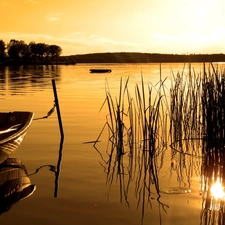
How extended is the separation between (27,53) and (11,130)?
124 meters

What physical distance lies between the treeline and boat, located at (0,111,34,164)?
105839 mm

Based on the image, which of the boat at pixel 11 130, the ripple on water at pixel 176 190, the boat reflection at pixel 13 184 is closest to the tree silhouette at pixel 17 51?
the boat at pixel 11 130

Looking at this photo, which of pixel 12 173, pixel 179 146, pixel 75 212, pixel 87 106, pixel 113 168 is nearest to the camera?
pixel 75 212

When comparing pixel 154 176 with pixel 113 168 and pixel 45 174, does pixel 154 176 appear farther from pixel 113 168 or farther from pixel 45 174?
pixel 45 174

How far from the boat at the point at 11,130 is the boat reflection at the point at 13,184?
13.8 inches

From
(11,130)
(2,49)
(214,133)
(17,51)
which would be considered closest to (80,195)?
(11,130)

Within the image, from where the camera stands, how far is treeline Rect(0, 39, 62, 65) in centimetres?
12312

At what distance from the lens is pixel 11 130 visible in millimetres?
9047

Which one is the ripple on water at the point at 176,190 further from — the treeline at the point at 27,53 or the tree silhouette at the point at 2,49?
the tree silhouette at the point at 2,49

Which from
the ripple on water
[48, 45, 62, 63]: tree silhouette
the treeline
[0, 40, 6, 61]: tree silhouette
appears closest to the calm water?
the ripple on water

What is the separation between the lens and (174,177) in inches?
331

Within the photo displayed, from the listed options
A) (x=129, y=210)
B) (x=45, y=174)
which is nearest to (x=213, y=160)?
(x=129, y=210)

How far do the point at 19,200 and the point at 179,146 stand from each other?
4.85 metres

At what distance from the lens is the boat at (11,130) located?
8.09 metres
